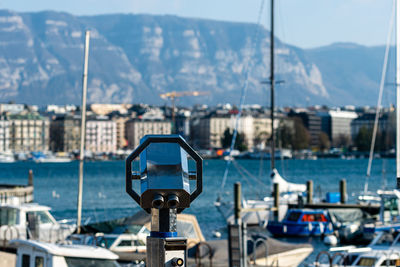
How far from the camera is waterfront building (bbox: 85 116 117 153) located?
602ft

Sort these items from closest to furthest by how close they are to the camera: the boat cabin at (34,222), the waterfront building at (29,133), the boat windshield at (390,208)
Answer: the boat cabin at (34,222)
the boat windshield at (390,208)
the waterfront building at (29,133)

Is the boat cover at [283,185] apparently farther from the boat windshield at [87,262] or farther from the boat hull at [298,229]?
the boat windshield at [87,262]

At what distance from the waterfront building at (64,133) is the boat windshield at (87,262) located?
509 feet

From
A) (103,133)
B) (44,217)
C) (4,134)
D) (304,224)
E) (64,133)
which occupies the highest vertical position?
(44,217)

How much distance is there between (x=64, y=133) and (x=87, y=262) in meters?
167

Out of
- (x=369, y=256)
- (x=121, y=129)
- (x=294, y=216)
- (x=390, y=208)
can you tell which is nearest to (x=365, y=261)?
(x=369, y=256)

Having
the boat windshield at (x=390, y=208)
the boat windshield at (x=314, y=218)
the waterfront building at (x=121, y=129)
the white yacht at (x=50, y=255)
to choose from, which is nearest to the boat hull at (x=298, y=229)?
the boat windshield at (x=314, y=218)

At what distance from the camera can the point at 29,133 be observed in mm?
185000

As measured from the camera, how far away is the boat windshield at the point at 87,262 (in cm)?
909

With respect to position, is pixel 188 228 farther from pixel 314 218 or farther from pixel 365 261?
pixel 314 218

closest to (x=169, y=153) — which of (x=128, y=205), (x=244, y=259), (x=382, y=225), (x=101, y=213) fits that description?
(x=244, y=259)

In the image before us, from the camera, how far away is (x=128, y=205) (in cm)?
4556

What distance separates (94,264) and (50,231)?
12097 mm

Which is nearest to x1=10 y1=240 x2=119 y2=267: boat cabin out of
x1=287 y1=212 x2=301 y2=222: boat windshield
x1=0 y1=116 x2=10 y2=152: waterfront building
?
x1=287 y1=212 x2=301 y2=222: boat windshield
